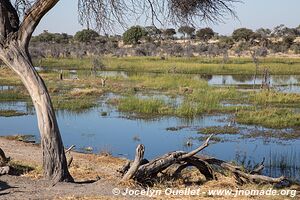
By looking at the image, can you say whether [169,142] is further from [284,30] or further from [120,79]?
[284,30]

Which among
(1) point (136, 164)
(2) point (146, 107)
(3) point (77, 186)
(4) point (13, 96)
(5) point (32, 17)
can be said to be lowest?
(2) point (146, 107)

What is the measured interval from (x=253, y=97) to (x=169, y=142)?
11734 mm

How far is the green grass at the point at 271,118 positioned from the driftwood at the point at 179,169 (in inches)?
451

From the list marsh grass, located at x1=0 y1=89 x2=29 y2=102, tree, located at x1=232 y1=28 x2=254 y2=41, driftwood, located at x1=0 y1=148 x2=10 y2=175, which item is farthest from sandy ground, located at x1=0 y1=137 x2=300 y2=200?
tree, located at x1=232 y1=28 x2=254 y2=41

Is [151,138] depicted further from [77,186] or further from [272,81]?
[272,81]

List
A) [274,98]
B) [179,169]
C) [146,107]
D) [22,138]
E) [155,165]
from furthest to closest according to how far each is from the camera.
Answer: [274,98]
[146,107]
[22,138]
[179,169]
[155,165]

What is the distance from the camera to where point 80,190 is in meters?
8.49

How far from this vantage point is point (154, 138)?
1945 cm

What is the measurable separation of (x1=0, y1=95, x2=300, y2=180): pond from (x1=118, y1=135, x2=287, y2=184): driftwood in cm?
379

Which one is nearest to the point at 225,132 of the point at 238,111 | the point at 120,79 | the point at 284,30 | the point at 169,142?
the point at 169,142

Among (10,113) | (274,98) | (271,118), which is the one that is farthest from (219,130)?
(10,113)

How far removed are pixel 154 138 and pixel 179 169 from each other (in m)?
9.57

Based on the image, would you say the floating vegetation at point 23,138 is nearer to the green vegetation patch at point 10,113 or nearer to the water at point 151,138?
the water at point 151,138

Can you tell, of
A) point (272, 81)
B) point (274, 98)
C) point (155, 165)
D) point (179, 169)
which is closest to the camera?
point (155, 165)
